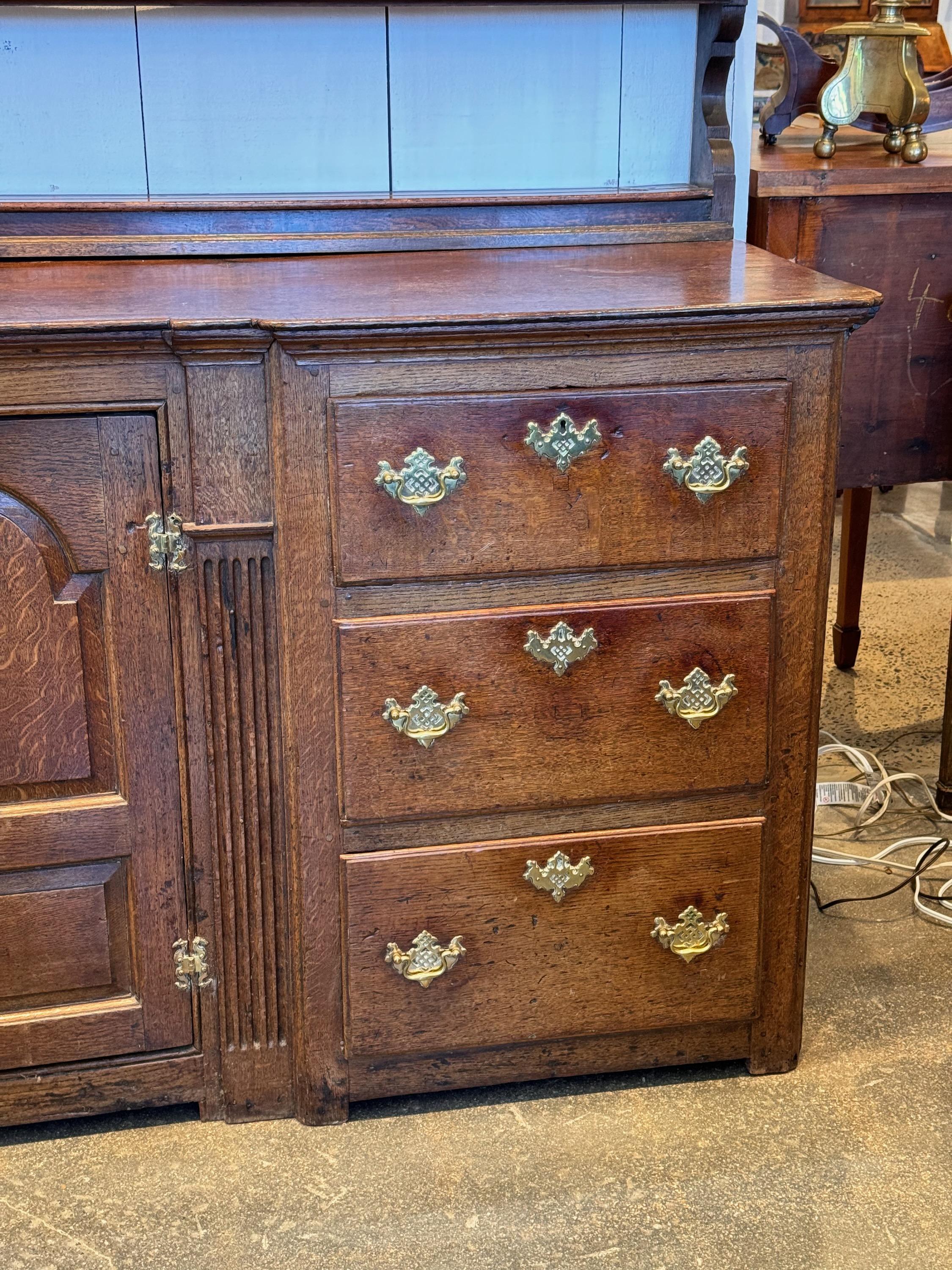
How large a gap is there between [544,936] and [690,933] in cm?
17

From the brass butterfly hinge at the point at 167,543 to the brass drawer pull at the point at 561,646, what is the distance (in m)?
0.37

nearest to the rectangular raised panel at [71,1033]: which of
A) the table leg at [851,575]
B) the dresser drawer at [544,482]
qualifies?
the dresser drawer at [544,482]

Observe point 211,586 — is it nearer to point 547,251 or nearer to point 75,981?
point 75,981

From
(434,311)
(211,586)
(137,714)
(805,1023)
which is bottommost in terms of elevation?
(805,1023)

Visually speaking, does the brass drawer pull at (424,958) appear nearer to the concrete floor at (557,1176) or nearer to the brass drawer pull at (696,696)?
the concrete floor at (557,1176)

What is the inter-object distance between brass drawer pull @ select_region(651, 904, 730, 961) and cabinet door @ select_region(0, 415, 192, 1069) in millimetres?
537

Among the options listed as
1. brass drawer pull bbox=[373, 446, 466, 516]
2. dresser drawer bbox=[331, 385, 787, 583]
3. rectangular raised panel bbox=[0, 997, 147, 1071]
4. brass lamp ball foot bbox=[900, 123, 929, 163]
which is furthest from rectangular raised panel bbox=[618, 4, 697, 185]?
rectangular raised panel bbox=[0, 997, 147, 1071]

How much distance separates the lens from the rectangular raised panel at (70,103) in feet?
5.69

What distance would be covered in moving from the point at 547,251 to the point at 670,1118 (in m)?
1.07

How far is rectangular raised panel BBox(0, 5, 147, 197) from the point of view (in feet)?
5.69

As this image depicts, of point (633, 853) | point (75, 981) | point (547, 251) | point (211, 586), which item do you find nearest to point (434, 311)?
point (211, 586)

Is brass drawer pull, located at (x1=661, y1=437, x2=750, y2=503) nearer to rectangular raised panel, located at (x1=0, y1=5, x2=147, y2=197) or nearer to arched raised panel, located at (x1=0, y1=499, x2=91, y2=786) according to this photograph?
arched raised panel, located at (x1=0, y1=499, x2=91, y2=786)

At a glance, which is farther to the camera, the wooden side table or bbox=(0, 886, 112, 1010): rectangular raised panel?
the wooden side table

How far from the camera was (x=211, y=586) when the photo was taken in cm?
146
